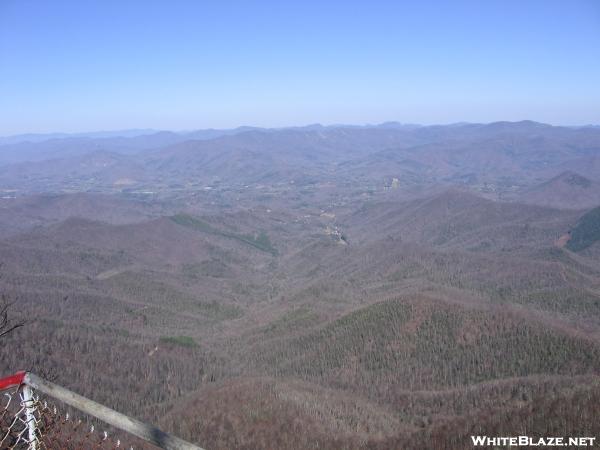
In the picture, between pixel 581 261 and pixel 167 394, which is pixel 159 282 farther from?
pixel 581 261

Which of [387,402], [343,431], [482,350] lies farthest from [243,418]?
[482,350]

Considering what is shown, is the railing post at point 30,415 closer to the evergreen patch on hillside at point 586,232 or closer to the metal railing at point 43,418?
the metal railing at point 43,418

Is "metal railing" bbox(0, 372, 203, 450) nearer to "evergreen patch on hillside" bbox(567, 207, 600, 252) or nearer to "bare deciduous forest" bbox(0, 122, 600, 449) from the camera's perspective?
"bare deciduous forest" bbox(0, 122, 600, 449)
